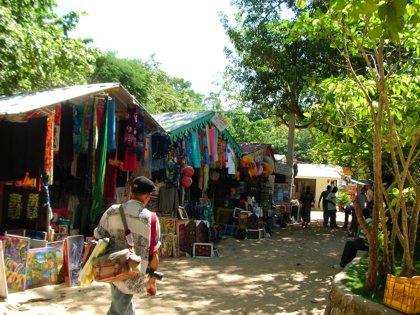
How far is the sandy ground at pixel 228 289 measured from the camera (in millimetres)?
5609

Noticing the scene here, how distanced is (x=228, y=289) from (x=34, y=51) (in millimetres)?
7044

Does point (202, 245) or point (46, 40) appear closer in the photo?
point (202, 245)

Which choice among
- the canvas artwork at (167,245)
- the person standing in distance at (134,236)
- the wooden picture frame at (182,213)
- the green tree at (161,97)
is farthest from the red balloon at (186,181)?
the green tree at (161,97)

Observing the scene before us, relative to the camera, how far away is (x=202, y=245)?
9.45 meters

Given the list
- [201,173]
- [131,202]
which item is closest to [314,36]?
[131,202]

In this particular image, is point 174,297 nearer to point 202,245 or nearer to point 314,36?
point 202,245

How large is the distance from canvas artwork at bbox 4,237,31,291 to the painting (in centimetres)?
420

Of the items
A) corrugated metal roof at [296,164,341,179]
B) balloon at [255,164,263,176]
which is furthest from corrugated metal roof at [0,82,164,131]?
corrugated metal roof at [296,164,341,179]

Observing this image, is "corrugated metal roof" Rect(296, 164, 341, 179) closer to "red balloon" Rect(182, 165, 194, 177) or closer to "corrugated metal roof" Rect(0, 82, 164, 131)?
"red balloon" Rect(182, 165, 194, 177)

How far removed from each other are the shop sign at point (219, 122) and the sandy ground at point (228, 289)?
9.82 feet

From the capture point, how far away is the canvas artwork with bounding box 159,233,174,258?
9.12m

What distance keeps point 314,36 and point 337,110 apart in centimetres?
122

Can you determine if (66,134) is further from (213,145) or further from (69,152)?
(213,145)

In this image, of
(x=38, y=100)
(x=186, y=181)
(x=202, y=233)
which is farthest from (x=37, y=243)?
(x=186, y=181)
